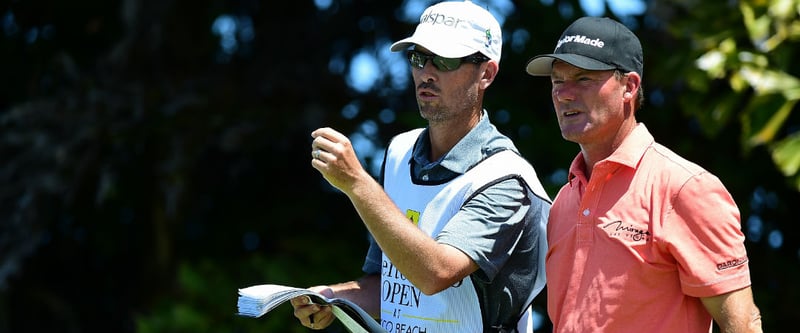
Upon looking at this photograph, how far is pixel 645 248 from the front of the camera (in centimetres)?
243

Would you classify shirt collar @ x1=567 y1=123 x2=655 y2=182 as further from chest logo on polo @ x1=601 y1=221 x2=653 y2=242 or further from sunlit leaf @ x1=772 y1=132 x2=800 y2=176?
sunlit leaf @ x1=772 y1=132 x2=800 y2=176

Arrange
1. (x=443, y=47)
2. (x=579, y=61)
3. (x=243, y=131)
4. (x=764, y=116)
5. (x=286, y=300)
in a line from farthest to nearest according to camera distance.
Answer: (x=243, y=131), (x=764, y=116), (x=443, y=47), (x=286, y=300), (x=579, y=61)

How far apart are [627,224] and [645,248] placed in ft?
0.23

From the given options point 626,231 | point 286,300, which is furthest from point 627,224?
point 286,300

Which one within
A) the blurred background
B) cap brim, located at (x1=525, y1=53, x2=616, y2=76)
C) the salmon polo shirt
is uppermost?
the blurred background

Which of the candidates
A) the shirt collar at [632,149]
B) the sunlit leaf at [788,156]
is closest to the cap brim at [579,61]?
the shirt collar at [632,149]

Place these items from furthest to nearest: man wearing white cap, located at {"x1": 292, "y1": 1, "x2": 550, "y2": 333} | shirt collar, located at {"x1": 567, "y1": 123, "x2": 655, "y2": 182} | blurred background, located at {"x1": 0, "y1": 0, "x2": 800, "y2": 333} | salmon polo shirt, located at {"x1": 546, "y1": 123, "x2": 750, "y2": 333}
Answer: blurred background, located at {"x1": 0, "y1": 0, "x2": 800, "y2": 333} → man wearing white cap, located at {"x1": 292, "y1": 1, "x2": 550, "y2": 333} → shirt collar, located at {"x1": 567, "y1": 123, "x2": 655, "y2": 182} → salmon polo shirt, located at {"x1": 546, "y1": 123, "x2": 750, "y2": 333}

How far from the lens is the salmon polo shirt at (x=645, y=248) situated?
2363 mm

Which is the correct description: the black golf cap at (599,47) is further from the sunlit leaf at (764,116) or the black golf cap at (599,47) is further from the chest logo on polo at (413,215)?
the sunlit leaf at (764,116)

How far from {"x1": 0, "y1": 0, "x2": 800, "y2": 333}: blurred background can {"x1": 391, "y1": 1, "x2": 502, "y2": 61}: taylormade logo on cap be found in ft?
7.98

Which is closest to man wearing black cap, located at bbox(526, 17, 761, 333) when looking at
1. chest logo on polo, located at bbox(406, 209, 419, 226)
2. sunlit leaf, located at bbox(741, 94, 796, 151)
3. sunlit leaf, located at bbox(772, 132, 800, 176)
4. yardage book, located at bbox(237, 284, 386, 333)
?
chest logo on polo, located at bbox(406, 209, 419, 226)

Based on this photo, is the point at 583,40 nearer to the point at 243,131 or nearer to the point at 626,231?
the point at 626,231

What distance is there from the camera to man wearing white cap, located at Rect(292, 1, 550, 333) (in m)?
2.69

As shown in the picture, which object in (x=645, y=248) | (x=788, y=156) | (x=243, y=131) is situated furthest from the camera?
(x=243, y=131)
